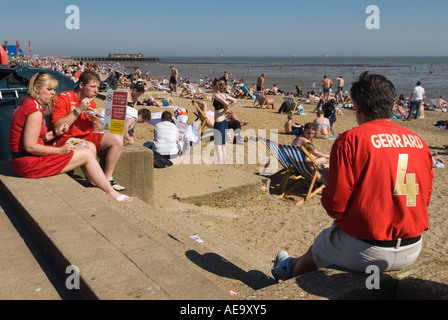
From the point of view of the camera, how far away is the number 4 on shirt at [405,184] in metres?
1.95

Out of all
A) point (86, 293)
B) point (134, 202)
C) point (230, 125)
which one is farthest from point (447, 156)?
point (86, 293)

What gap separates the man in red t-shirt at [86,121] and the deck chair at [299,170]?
2.73 meters

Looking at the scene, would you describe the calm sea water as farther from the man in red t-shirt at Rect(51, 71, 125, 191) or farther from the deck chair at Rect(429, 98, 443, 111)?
the man in red t-shirt at Rect(51, 71, 125, 191)

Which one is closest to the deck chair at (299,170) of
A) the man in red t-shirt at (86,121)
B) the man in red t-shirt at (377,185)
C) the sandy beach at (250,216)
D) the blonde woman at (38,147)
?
the sandy beach at (250,216)

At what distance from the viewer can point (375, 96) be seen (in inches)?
79.7

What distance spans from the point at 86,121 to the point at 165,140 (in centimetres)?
243

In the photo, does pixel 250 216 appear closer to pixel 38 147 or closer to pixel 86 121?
pixel 86 121

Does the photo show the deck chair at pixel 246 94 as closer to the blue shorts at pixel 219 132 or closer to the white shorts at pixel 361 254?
the blue shorts at pixel 219 132

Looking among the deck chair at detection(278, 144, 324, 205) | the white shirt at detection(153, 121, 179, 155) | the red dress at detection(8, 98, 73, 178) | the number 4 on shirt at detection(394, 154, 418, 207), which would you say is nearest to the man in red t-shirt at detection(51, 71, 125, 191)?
the red dress at detection(8, 98, 73, 178)

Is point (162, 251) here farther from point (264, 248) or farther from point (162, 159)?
point (162, 159)

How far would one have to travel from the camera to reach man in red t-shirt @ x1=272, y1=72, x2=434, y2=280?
194 centimetres

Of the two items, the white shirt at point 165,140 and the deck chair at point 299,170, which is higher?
the white shirt at point 165,140

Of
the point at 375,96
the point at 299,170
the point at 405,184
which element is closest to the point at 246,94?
the point at 299,170
